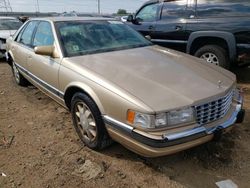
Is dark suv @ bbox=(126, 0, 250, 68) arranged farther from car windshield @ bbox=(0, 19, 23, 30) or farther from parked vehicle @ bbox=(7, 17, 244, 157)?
car windshield @ bbox=(0, 19, 23, 30)

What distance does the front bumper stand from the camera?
2.34 meters

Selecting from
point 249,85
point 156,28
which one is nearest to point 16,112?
point 156,28

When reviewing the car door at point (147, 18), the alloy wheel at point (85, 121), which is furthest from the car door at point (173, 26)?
the alloy wheel at point (85, 121)

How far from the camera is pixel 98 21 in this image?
4.08 metres

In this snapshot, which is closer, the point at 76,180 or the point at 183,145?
the point at 183,145

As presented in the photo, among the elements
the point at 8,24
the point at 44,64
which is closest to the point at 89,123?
the point at 44,64

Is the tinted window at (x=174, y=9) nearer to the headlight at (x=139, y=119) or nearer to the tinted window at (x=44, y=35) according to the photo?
the tinted window at (x=44, y=35)

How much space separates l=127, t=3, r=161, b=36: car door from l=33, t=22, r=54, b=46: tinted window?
327 cm


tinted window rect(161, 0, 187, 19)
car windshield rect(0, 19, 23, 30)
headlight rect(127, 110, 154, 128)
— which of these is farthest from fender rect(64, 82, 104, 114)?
car windshield rect(0, 19, 23, 30)

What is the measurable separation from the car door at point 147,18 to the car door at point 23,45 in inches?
122

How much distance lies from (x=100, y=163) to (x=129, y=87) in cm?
93

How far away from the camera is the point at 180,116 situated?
2.40 m

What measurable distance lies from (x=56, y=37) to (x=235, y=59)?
3.53 meters

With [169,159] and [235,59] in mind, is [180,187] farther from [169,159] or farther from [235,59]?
[235,59]
